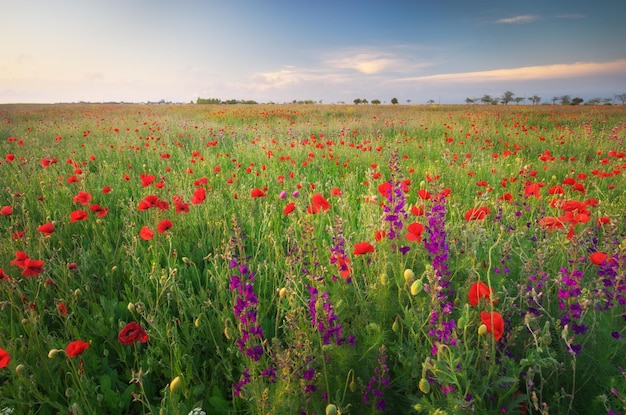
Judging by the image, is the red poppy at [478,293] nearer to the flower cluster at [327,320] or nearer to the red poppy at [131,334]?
the flower cluster at [327,320]

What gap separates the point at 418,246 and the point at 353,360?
0.75 meters

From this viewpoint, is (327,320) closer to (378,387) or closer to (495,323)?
(378,387)

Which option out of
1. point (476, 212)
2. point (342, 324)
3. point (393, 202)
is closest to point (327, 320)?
point (342, 324)

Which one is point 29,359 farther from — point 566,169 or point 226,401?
point 566,169

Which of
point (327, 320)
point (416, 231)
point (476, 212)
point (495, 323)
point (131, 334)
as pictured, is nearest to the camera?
point (495, 323)

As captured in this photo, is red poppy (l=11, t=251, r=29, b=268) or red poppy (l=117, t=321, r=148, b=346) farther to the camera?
red poppy (l=11, t=251, r=29, b=268)

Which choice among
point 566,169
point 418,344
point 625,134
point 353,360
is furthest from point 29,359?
point 625,134

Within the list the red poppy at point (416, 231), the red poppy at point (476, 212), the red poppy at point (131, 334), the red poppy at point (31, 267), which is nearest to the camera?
the red poppy at point (131, 334)

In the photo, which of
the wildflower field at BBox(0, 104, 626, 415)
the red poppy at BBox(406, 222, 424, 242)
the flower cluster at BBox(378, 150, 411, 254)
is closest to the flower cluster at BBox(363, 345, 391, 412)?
the wildflower field at BBox(0, 104, 626, 415)

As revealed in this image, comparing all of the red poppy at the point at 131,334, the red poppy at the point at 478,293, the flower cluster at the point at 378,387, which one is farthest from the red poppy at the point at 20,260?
the red poppy at the point at 478,293

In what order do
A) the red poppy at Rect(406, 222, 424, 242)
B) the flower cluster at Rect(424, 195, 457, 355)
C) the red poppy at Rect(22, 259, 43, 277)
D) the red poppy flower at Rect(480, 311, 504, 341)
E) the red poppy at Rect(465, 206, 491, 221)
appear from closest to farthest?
the red poppy flower at Rect(480, 311, 504, 341), the flower cluster at Rect(424, 195, 457, 355), the red poppy at Rect(406, 222, 424, 242), the red poppy at Rect(22, 259, 43, 277), the red poppy at Rect(465, 206, 491, 221)

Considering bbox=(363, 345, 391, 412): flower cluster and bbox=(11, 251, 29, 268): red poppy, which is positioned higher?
bbox=(11, 251, 29, 268): red poppy

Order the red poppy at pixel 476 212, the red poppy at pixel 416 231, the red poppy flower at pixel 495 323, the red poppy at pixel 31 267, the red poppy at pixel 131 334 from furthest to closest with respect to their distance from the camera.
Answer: the red poppy at pixel 476 212 < the red poppy at pixel 31 267 < the red poppy at pixel 416 231 < the red poppy at pixel 131 334 < the red poppy flower at pixel 495 323

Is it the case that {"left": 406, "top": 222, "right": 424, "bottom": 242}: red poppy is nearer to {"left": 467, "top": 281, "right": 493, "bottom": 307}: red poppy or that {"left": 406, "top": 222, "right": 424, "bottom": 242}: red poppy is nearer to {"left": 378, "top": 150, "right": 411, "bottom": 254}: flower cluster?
{"left": 378, "top": 150, "right": 411, "bottom": 254}: flower cluster
